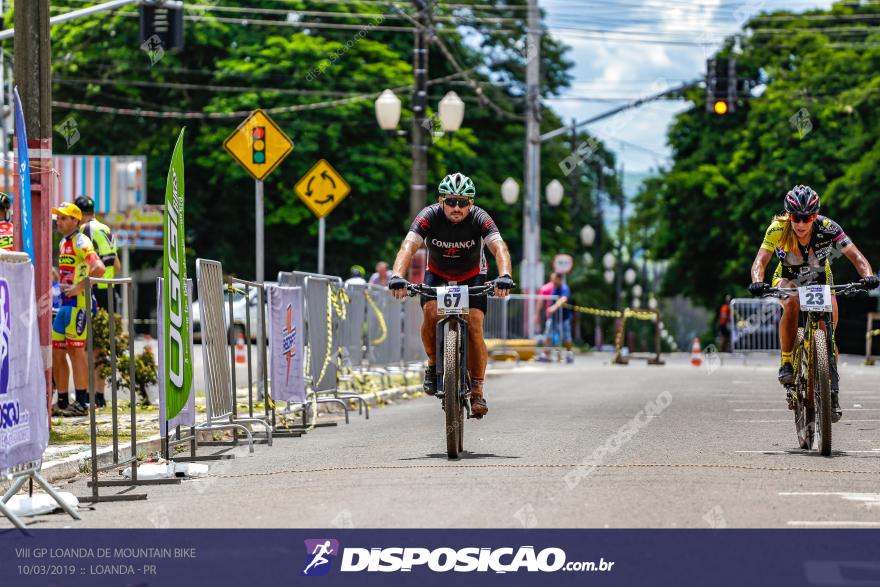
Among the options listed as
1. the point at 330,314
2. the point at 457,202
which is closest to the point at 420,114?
the point at 330,314

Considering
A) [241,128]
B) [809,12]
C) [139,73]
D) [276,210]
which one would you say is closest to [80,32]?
[139,73]

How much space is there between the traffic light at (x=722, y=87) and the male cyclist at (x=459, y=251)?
1819 centimetres

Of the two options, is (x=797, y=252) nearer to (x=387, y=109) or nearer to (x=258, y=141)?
(x=258, y=141)

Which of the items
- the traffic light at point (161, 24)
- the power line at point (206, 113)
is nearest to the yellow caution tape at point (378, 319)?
the traffic light at point (161, 24)

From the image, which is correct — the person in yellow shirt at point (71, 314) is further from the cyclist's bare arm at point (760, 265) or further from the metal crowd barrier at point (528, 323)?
the metal crowd barrier at point (528, 323)

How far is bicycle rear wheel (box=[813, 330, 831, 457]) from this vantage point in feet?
36.1

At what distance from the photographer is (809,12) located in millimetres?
54719

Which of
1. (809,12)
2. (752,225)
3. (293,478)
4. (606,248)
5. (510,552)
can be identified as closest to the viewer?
(510,552)

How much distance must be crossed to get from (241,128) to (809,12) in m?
40.3

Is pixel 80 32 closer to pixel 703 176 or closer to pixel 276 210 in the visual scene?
pixel 276 210

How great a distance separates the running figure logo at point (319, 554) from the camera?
683 centimetres

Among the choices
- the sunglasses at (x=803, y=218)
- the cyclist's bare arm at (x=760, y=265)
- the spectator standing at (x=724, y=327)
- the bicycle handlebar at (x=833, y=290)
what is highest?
the sunglasses at (x=803, y=218)

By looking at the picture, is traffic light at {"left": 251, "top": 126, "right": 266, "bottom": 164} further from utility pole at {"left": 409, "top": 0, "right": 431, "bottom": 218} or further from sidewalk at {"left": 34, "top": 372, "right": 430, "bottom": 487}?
utility pole at {"left": 409, "top": 0, "right": 431, "bottom": 218}

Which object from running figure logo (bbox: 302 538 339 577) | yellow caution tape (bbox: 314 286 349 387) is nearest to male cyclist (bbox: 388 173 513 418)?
running figure logo (bbox: 302 538 339 577)
